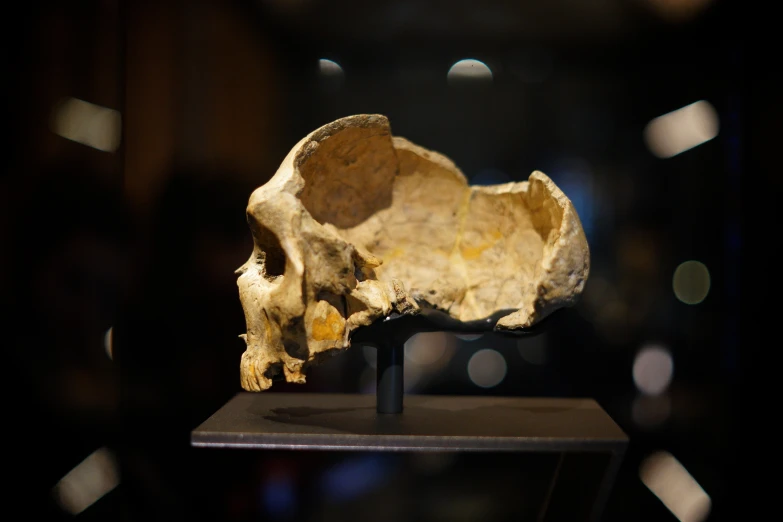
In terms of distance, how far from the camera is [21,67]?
2.12m

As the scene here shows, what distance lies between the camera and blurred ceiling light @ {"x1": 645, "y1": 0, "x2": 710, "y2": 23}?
2.29 metres

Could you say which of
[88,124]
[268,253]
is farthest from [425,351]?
[88,124]

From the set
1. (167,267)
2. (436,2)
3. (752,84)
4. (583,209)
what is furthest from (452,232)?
(752,84)

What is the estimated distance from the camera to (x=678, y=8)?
229cm

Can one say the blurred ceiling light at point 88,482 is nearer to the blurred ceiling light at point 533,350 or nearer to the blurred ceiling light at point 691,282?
the blurred ceiling light at point 533,350

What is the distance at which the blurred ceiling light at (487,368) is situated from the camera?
240 centimetres

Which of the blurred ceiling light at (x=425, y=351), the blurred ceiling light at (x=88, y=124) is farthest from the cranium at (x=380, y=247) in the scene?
the blurred ceiling light at (x=88, y=124)

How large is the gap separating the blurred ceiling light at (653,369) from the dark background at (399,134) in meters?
0.02

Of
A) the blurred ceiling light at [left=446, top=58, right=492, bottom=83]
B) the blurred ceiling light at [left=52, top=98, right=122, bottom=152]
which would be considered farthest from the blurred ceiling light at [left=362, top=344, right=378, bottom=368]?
the blurred ceiling light at [left=52, top=98, right=122, bottom=152]

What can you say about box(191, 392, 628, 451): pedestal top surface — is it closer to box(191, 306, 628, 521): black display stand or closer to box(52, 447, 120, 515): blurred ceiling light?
box(191, 306, 628, 521): black display stand

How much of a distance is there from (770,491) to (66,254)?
2.32 meters

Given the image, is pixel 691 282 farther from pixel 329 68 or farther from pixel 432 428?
pixel 329 68

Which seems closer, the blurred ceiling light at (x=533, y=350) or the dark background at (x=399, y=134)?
the dark background at (x=399, y=134)

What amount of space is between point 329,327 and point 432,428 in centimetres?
37
